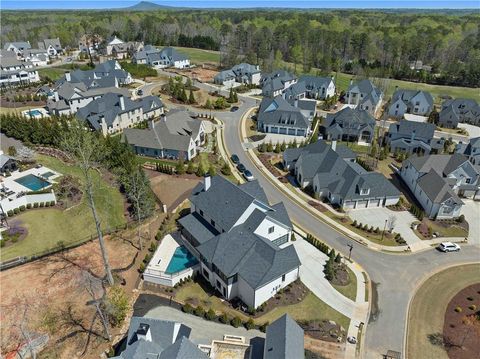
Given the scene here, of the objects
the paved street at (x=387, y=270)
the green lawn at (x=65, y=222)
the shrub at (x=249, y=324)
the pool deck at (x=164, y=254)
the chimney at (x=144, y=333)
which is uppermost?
the chimney at (x=144, y=333)

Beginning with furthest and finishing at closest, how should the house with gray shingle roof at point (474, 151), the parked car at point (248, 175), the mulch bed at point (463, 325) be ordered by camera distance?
the house with gray shingle roof at point (474, 151) → the parked car at point (248, 175) → the mulch bed at point (463, 325)

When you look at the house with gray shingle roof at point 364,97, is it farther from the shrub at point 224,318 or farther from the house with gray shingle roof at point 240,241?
the shrub at point 224,318

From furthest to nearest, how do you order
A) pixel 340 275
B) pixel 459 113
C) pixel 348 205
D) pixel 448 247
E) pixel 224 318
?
pixel 459 113
pixel 348 205
pixel 448 247
pixel 340 275
pixel 224 318

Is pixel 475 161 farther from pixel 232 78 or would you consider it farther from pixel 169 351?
pixel 232 78

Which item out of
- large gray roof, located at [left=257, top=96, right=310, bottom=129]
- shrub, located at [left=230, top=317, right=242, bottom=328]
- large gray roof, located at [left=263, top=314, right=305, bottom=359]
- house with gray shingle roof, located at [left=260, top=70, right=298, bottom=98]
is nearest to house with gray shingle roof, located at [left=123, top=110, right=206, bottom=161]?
large gray roof, located at [left=257, top=96, right=310, bottom=129]

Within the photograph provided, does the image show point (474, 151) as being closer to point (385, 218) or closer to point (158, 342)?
point (385, 218)

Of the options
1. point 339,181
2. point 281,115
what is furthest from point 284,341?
point 281,115

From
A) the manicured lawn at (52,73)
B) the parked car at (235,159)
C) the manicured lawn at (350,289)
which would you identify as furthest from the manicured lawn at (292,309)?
the manicured lawn at (52,73)
